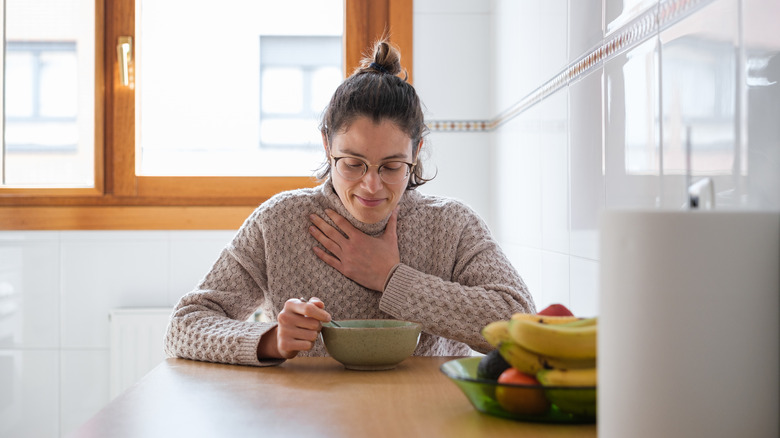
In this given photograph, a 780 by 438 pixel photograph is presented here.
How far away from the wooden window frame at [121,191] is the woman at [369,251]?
3.85 feet

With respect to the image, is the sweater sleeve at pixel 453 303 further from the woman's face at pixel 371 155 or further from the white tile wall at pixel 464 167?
the white tile wall at pixel 464 167

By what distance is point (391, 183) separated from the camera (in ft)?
4.82

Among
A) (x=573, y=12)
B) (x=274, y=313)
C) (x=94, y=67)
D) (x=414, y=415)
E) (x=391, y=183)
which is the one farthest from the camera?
(x=94, y=67)

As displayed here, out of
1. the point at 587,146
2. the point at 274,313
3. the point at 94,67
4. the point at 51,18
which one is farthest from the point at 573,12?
the point at 51,18

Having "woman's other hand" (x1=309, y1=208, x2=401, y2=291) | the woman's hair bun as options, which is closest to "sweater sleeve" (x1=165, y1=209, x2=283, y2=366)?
"woman's other hand" (x1=309, y1=208, x2=401, y2=291)

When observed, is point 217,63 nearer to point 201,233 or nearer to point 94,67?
point 94,67

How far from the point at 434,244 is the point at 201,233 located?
1378 mm

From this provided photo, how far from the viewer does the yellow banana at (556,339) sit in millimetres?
716

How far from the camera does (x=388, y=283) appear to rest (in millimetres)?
1393

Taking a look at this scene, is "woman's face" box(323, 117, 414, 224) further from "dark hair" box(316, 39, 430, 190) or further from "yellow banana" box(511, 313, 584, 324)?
"yellow banana" box(511, 313, 584, 324)

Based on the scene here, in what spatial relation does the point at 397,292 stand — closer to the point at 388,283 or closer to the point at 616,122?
the point at 388,283

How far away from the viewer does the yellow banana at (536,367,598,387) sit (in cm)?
74

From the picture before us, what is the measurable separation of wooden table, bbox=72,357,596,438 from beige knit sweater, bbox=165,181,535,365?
203 millimetres

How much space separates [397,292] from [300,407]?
0.52 metres
